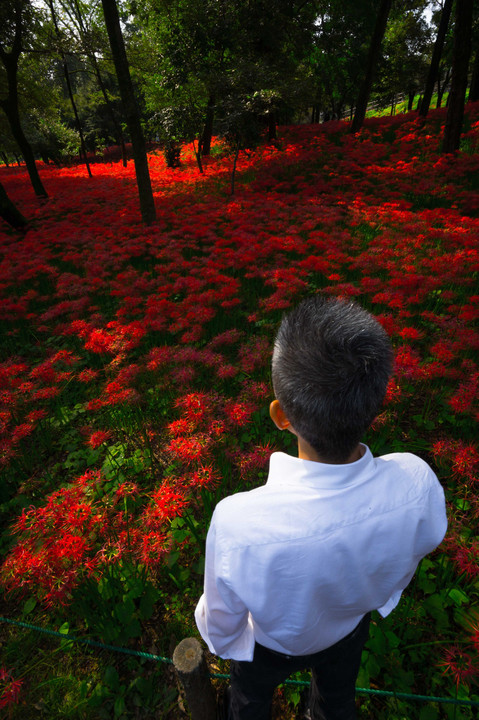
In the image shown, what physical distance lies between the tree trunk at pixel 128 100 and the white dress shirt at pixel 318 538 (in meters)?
8.97

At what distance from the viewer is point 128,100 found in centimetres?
721

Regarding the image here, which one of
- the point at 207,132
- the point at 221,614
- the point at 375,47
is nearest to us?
the point at 221,614

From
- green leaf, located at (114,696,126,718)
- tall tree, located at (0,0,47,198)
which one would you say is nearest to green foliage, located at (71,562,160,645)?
green leaf, located at (114,696,126,718)

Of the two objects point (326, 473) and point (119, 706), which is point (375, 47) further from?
point (119, 706)

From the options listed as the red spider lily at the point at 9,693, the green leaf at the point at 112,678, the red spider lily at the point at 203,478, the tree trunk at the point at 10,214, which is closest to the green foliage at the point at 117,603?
the green leaf at the point at 112,678

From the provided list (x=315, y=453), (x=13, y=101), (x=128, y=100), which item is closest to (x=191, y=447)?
(x=315, y=453)

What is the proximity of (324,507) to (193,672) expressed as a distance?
1154 mm

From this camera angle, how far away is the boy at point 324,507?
86cm

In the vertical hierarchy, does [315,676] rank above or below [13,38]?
below

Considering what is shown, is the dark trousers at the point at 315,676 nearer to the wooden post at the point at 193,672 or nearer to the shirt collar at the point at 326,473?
the wooden post at the point at 193,672

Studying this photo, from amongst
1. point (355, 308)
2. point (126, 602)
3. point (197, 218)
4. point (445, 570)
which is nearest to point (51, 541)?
point (126, 602)

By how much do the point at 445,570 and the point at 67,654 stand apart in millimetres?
2603

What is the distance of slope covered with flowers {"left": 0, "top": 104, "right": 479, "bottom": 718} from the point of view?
6.70 feet

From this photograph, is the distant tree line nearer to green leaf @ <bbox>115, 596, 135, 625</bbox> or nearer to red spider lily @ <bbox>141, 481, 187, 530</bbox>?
red spider lily @ <bbox>141, 481, 187, 530</bbox>
